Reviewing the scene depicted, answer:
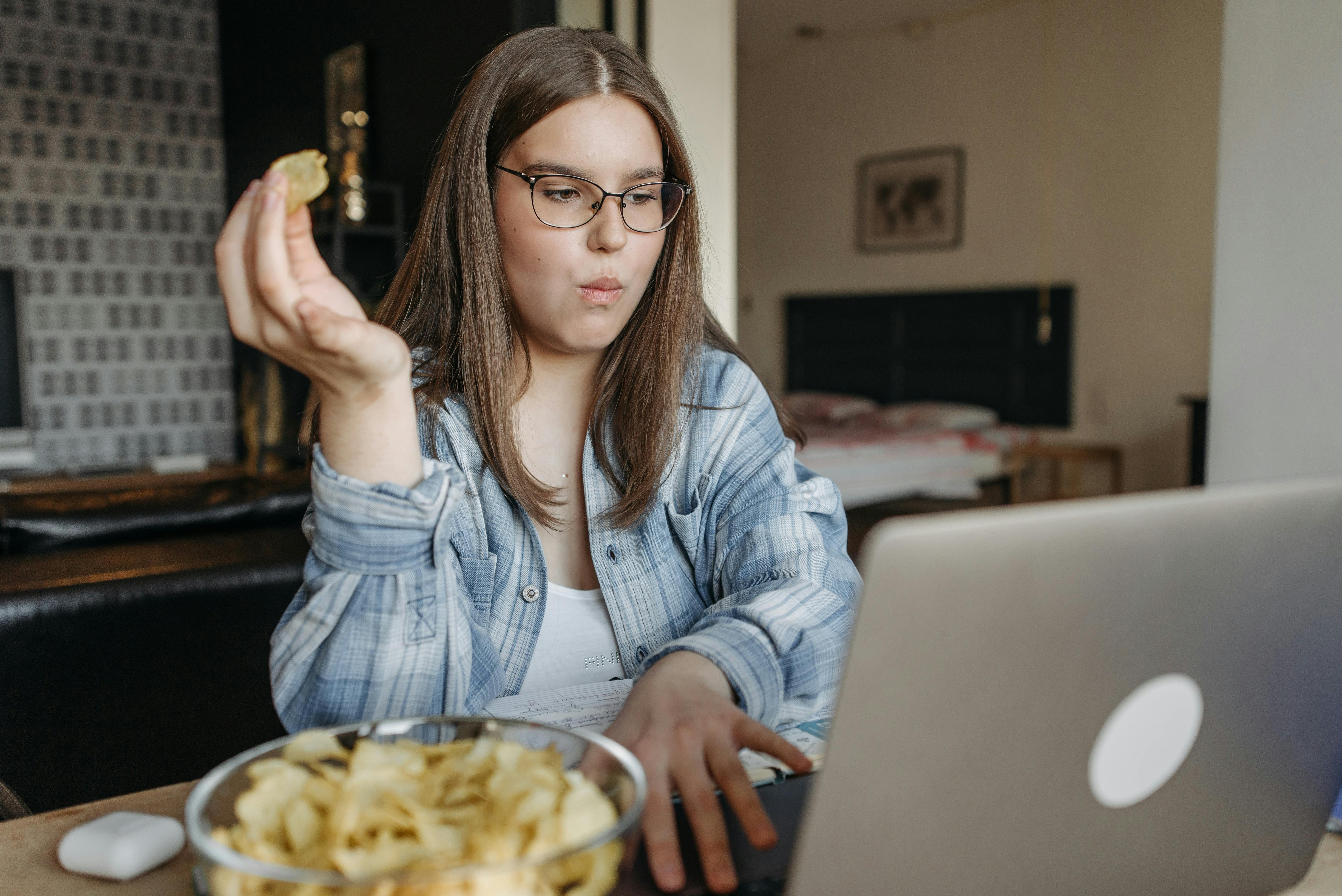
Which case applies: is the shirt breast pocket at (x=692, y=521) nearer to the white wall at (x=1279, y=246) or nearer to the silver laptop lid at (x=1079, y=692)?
the silver laptop lid at (x=1079, y=692)

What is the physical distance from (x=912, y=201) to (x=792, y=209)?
0.91 meters

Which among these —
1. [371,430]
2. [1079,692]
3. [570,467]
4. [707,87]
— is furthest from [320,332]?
[707,87]

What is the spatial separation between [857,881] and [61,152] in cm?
580

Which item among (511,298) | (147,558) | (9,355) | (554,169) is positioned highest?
(554,169)

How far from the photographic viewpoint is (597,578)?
108 cm

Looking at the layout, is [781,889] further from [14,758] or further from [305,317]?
[14,758]

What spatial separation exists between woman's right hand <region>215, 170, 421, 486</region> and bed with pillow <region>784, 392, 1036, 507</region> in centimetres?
342

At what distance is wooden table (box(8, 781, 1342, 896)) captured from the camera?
0.56 metres

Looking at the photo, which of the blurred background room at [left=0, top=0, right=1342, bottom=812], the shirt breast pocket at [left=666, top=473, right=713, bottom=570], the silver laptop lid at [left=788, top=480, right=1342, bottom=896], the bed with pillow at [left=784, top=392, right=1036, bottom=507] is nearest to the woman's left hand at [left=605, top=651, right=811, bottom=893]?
the silver laptop lid at [left=788, top=480, right=1342, bottom=896]

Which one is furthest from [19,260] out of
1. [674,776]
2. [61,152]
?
[674,776]

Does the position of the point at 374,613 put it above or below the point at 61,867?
A: above

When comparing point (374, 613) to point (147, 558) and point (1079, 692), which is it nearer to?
point (1079, 692)

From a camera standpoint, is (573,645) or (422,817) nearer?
(422,817)

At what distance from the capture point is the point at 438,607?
0.78 meters
